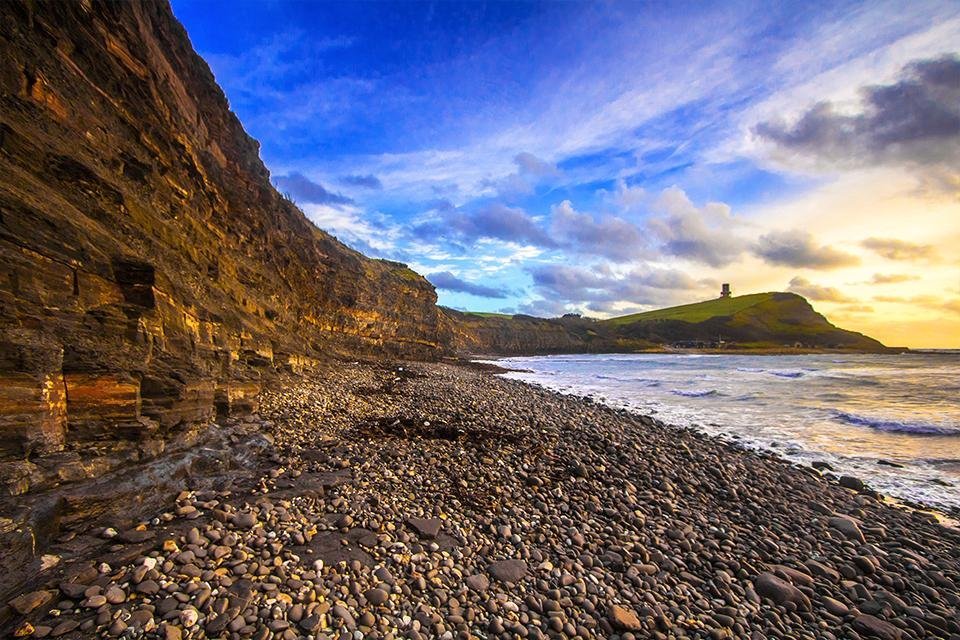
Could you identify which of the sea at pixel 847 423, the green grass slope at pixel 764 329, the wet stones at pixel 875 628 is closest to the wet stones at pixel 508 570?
the wet stones at pixel 875 628

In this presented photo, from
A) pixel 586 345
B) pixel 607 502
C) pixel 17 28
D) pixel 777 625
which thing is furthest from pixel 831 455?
pixel 586 345

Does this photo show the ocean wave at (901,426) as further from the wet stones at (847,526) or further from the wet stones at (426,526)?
the wet stones at (426,526)

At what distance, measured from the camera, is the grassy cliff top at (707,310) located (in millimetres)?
164375

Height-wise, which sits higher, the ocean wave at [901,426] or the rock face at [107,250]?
the rock face at [107,250]

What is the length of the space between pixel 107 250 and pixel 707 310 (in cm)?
20146

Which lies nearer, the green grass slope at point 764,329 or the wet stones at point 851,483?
the wet stones at point 851,483

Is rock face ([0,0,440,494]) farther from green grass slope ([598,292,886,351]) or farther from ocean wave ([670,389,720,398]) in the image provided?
green grass slope ([598,292,886,351])

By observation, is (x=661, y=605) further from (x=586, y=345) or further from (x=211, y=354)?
(x=586, y=345)

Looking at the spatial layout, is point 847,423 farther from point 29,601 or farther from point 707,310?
point 707,310

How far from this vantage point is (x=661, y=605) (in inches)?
216

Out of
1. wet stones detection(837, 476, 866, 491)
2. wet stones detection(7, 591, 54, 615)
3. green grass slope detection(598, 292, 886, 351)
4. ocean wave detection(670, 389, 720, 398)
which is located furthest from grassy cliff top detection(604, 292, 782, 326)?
wet stones detection(7, 591, 54, 615)

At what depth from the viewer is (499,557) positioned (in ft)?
20.4

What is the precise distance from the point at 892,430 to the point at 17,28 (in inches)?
1189

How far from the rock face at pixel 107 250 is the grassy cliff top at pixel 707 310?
6380 inches
